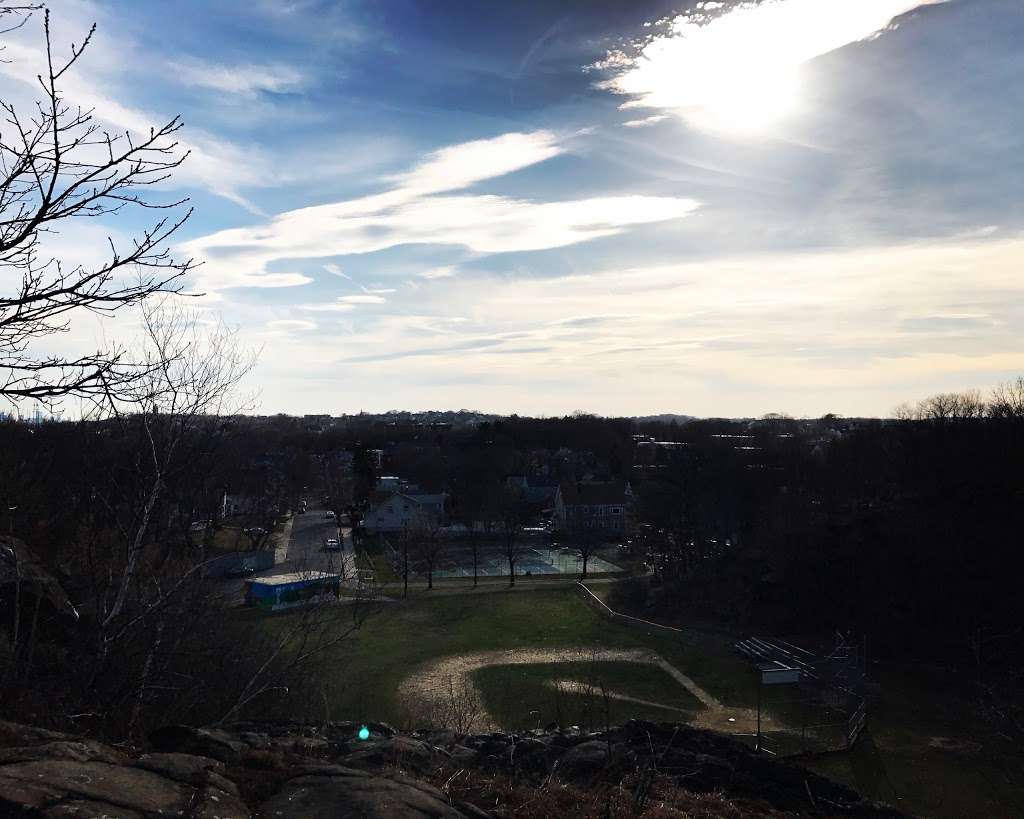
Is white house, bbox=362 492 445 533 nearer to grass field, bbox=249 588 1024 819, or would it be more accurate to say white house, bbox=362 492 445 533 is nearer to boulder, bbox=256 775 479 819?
grass field, bbox=249 588 1024 819

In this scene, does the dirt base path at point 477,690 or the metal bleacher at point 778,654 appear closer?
the dirt base path at point 477,690

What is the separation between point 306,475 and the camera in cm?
5156

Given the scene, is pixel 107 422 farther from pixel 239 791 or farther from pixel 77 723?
pixel 239 791

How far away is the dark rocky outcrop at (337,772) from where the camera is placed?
153 inches

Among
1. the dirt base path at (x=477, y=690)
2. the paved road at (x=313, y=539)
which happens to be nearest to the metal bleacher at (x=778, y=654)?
the dirt base path at (x=477, y=690)

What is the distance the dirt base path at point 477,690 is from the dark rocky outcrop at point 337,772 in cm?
632

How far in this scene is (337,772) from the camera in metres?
4.90

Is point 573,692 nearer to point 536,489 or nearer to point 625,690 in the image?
point 625,690

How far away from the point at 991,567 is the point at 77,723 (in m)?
29.1

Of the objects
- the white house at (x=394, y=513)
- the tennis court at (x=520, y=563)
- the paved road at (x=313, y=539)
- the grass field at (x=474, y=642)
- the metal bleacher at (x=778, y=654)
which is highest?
the white house at (x=394, y=513)

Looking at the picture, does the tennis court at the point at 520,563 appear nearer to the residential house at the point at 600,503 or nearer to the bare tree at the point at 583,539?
the bare tree at the point at 583,539

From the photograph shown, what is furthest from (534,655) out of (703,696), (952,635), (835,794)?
(835,794)

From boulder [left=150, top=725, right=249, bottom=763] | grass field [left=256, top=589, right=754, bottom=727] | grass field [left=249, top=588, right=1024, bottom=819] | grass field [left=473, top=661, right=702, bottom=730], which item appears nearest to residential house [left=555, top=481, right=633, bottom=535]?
grass field [left=256, top=589, right=754, bottom=727]

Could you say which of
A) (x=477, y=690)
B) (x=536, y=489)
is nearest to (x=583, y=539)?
(x=477, y=690)
